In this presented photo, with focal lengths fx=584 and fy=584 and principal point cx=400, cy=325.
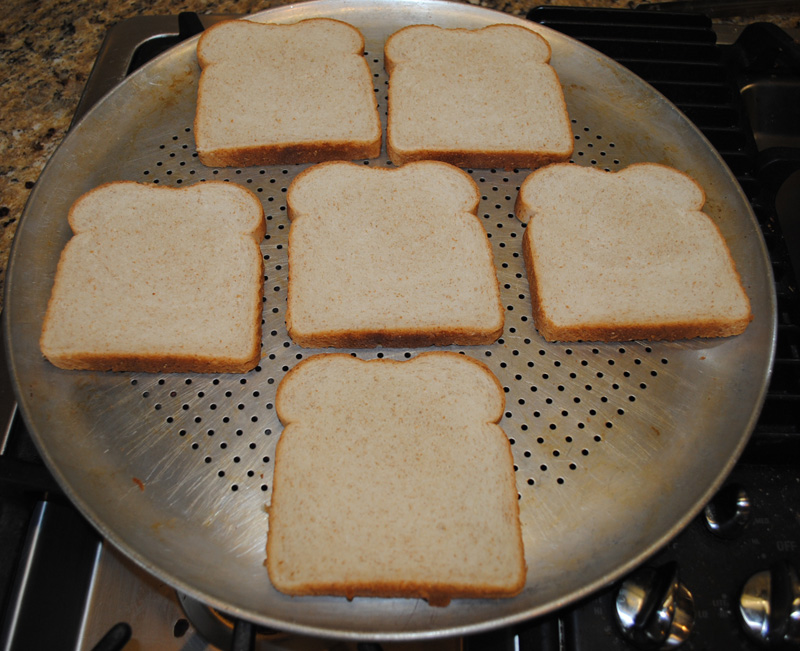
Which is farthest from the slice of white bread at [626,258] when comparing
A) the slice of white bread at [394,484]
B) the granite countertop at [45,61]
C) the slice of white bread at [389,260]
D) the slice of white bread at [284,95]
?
the granite countertop at [45,61]

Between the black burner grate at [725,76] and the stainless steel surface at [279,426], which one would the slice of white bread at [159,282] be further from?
the black burner grate at [725,76]

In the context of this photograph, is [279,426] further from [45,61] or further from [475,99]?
[45,61]

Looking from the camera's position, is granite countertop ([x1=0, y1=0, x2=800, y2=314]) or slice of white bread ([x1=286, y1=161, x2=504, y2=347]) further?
granite countertop ([x1=0, y1=0, x2=800, y2=314])

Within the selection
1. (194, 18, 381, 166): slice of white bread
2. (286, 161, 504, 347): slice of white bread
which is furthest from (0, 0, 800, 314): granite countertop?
(286, 161, 504, 347): slice of white bread

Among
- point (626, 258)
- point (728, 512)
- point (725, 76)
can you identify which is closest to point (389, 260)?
point (626, 258)

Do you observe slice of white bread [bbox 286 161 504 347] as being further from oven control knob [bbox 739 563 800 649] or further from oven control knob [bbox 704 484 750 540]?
oven control knob [bbox 739 563 800 649]
